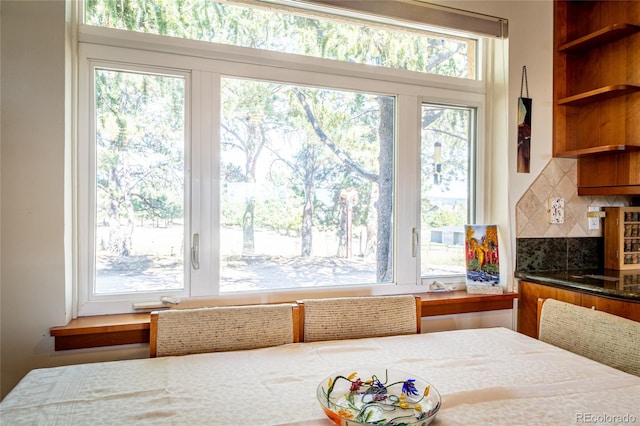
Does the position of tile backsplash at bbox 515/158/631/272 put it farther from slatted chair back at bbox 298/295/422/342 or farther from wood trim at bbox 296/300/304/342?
wood trim at bbox 296/300/304/342

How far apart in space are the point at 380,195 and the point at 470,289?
29.0 inches

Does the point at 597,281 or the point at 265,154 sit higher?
the point at 265,154

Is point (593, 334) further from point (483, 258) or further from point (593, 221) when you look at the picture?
point (593, 221)

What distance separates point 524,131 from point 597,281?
913mm

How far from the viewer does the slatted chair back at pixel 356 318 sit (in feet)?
5.25

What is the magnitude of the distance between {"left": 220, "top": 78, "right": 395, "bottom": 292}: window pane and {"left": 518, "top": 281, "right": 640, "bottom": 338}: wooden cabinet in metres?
0.84

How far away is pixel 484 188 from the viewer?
239cm

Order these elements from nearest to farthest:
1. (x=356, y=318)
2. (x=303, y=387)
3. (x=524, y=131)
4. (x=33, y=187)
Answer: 1. (x=303, y=387)
2. (x=33, y=187)
3. (x=356, y=318)
4. (x=524, y=131)

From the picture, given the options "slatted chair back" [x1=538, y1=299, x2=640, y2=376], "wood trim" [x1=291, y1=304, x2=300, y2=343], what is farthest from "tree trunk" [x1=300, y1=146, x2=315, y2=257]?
"slatted chair back" [x1=538, y1=299, x2=640, y2=376]

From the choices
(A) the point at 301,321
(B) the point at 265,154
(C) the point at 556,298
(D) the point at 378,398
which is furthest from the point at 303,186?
(C) the point at 556,298

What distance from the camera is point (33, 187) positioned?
4.97 feet

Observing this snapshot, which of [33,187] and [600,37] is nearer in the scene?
[33,187]

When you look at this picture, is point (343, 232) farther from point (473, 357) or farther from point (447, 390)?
point (447, 390)

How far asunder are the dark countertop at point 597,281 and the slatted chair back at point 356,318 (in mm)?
891
